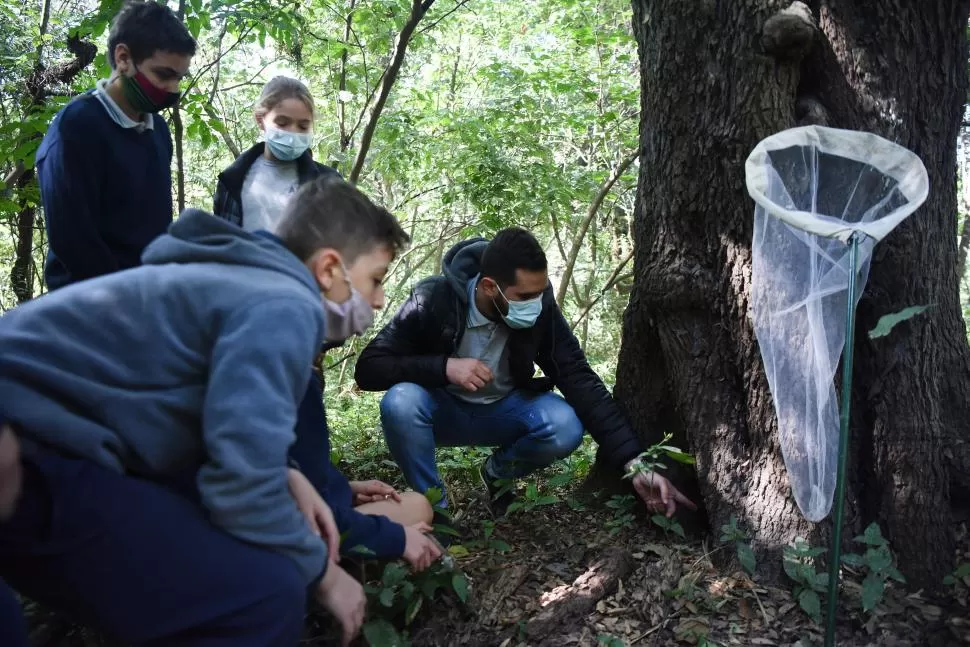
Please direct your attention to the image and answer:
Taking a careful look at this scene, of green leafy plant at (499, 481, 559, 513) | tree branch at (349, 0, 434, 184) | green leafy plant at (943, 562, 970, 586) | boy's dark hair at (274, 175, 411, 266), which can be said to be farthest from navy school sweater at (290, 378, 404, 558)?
tree branch at (349, 0, 434, 184)

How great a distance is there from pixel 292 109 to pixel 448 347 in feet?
4.28

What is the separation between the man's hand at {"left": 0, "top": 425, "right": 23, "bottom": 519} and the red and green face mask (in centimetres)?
193

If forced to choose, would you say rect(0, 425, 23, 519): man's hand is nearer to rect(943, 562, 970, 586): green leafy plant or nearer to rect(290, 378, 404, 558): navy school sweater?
rect(290, 378, 404, 558): navy school sweater

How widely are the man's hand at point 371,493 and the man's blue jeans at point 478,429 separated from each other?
1.75 ft

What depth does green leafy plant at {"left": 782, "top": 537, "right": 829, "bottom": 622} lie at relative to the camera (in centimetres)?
261

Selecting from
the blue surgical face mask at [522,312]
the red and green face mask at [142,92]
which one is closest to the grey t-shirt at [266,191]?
the red and green face mask at [142,92]

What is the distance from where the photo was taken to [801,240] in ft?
8.57

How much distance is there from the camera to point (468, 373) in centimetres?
325

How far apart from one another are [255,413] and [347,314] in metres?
0.46

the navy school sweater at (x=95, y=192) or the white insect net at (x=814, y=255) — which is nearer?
the white insect net at (x=814, y=255)

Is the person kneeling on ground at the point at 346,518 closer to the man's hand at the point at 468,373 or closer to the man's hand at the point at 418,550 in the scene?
the man's hand at the point at 418,550

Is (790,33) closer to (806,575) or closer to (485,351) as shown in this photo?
(485,351)

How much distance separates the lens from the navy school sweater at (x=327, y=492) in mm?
2191

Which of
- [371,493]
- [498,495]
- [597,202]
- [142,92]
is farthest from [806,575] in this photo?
[597,202]
